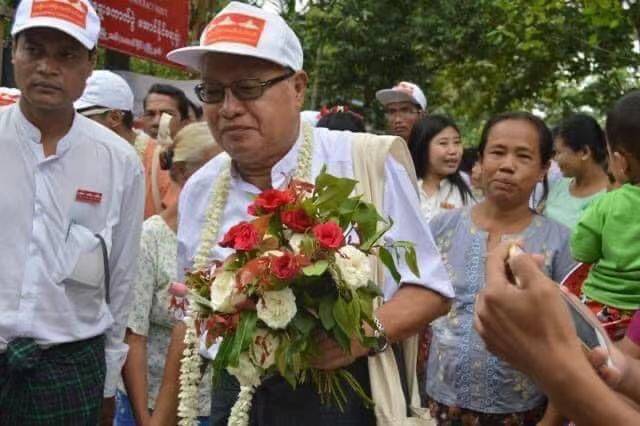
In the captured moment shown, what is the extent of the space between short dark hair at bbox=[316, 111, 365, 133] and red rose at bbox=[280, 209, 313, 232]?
11.5 feet

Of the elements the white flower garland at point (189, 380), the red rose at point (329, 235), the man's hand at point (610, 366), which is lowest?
the white flower garland at point (189, 380)

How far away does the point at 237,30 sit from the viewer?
10.6ft

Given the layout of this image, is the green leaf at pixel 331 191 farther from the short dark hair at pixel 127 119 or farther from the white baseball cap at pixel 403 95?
the white baseball cap at pixel 403 95

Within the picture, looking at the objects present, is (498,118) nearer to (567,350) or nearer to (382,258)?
(382,258)

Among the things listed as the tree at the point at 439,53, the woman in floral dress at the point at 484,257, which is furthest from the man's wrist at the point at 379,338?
the tree at the point at 439,53

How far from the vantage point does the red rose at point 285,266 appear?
2707 mm

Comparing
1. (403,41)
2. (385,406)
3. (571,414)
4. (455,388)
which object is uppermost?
(403,41)

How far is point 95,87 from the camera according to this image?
636 centimetres

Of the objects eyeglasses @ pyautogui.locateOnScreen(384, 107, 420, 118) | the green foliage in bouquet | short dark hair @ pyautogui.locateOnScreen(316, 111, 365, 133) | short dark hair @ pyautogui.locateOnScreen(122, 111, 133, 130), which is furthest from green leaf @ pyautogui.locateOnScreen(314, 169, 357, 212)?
eyeglasses @ pyautogui.locateOnScreen(384, 107, 420, 118)

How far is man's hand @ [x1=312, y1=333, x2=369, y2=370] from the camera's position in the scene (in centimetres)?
285

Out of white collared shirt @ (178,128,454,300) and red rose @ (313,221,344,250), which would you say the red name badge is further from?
red rose @ (313,221,344,250)

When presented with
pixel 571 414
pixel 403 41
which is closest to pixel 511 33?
pixel 403 41

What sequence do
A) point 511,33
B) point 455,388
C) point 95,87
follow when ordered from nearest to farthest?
point 455,388, point 95,87, point 511,33

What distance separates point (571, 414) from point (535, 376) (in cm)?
11
